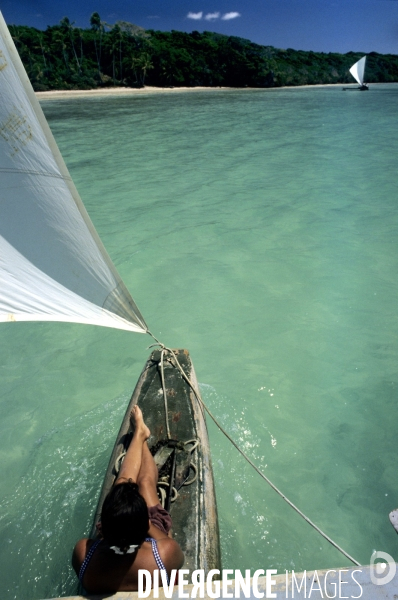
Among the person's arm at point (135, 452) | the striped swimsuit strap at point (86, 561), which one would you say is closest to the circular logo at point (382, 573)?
the striped swimsuit strap at point (86, 561)

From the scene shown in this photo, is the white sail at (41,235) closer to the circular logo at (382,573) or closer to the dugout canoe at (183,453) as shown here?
the dugout canoe at (183,453)

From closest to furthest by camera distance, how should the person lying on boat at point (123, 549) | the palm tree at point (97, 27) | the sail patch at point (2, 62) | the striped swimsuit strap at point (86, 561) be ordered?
the person lying on boat at point (123, 549) → the striped swimsuit strap at point (86, 561) → the sail patch at point (2, 62) → the palm tree at point (97, 27)

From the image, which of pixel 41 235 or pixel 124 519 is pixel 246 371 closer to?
pixel 41 235

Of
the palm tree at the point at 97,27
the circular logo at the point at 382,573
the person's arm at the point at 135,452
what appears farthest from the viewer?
the palm tree at the point at 97,27

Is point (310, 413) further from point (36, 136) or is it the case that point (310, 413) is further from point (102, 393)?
point (36, 136)

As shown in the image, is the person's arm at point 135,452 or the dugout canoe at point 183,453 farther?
the person's arm at point 135,452

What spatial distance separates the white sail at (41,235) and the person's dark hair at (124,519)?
1.72 m

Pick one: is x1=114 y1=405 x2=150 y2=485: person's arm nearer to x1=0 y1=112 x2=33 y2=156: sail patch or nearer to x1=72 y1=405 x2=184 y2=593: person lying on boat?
x1=72 y1=405 x2=184 y2=593: person lying on boat

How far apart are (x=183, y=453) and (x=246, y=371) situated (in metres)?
2.68

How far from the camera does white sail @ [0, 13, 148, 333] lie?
2.68m

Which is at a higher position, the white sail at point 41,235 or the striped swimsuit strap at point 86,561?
the white sail at point 41,235

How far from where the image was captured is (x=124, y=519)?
206cm

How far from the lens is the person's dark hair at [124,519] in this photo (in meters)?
2.06

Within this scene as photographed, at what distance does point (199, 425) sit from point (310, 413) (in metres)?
2.16
